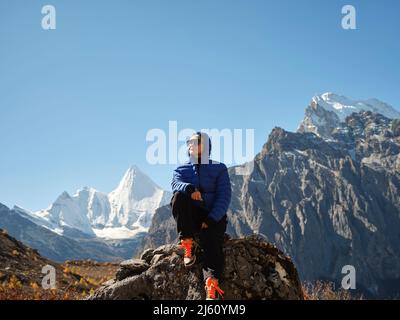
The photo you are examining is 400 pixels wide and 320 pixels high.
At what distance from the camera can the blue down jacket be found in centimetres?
890

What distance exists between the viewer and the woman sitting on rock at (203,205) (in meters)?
8.38

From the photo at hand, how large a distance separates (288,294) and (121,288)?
3710 millimetres

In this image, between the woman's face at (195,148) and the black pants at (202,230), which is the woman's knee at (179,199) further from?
the woman's face at (195,148)

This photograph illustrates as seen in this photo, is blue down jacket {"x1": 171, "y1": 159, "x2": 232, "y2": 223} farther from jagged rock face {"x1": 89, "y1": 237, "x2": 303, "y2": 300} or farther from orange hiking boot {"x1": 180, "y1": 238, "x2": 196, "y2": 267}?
jagged rock face {"x1": 89, "y1": 237, "x2": 303, "y2": 300}

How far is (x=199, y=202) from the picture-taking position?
349 inches

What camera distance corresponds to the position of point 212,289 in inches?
312

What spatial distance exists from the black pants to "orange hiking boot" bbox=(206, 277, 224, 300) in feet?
0.47

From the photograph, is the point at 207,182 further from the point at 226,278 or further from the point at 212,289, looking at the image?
the point at 212,289

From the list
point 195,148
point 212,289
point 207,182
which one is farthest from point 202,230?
point 195,148

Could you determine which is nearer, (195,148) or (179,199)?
(179,199)

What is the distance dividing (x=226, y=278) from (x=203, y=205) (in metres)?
1.69

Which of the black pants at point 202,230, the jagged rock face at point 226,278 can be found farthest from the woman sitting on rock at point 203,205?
the jagged rock face at point 226,278
